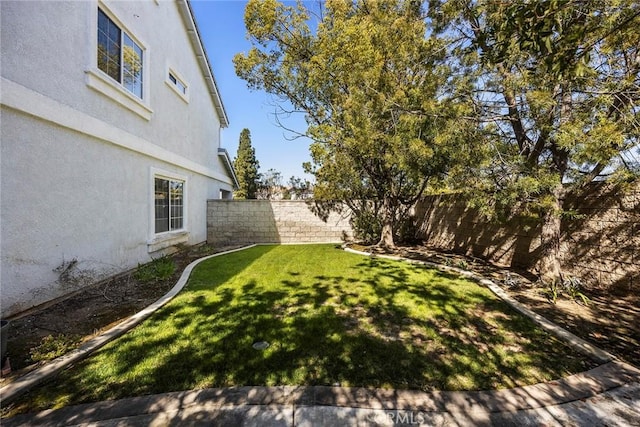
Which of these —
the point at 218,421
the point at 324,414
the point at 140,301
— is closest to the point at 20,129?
the point at 140,301

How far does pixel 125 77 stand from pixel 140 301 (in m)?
5.74

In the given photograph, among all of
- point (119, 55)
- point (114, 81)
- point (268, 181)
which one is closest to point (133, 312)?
point (114, 81)

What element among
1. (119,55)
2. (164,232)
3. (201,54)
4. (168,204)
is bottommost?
(164,232)

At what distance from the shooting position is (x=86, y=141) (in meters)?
6.06

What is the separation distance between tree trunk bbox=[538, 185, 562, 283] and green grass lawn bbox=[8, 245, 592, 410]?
4.88ft

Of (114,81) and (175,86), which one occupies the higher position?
(175,86)

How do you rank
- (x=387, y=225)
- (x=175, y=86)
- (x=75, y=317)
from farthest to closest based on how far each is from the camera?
(x=387, y=225) < (x=175, y=86) < (x=75, y=317)

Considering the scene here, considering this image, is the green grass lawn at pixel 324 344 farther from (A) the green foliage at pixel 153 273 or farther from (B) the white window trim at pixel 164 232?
(B) the white window trim at pixel 164 232

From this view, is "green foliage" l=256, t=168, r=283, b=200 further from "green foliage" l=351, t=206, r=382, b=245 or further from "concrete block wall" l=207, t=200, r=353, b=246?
"green foliage" l=351, t=206, r=382, b=245

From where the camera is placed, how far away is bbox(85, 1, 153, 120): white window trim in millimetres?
6078

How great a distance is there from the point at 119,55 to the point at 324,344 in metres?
8.32

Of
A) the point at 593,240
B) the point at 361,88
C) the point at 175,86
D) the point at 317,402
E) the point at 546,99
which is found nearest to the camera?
the point at 317,402

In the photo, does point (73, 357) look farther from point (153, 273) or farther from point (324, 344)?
point (153, 273)

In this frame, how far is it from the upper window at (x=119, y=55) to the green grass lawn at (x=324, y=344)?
5516 mm
